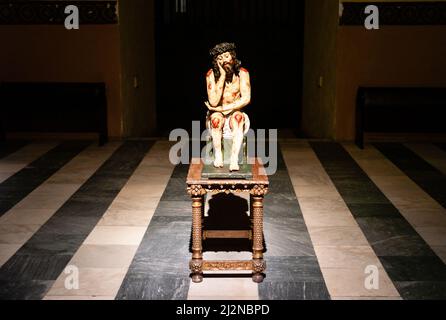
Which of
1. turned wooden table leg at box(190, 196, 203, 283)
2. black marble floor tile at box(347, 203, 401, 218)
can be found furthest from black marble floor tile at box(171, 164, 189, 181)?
turned wooden table leg at box(190, 196, 203, 283)

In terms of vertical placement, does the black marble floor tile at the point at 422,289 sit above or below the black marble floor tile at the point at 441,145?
below

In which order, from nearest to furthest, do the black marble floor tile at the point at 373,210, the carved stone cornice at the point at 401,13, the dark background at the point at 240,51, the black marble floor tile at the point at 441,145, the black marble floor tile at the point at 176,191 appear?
the black marble floor tile at the point at 373,210 → the black marble floor tile at the point at 176,191 → the black marble floor tile at the point at 441,145 → the carved stone cornice at the point at 401,13 → the dark background at the point at 240,51

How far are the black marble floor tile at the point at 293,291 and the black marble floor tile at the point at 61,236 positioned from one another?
1.33 meters

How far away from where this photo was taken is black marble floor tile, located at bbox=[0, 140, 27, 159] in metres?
7.32

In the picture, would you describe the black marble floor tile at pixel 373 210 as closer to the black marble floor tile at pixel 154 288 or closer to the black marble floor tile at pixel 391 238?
the black marble floor tile at pixel 391 238

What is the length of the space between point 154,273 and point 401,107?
Result: 187 inches

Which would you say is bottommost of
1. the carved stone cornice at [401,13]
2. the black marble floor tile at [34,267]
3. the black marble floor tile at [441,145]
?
the black marble floor tile at [34,267]

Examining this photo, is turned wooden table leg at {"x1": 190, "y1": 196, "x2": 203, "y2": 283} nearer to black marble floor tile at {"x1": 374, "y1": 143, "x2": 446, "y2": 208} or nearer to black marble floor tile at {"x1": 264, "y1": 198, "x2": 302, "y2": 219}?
black marble floor tile at {"x1": 264, "y1": 198, "x2": 302, "y2": 219}

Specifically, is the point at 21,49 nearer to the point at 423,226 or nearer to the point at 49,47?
the point at 49,47

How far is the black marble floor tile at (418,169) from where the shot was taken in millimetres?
5781

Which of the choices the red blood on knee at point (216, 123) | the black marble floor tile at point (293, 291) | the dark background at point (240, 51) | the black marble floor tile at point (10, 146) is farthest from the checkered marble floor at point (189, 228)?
the dark background at point (240, 51)

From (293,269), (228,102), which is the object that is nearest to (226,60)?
(228,102)

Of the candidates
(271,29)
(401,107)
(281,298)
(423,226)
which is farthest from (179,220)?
(271,29)

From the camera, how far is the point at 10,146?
25.3ft
